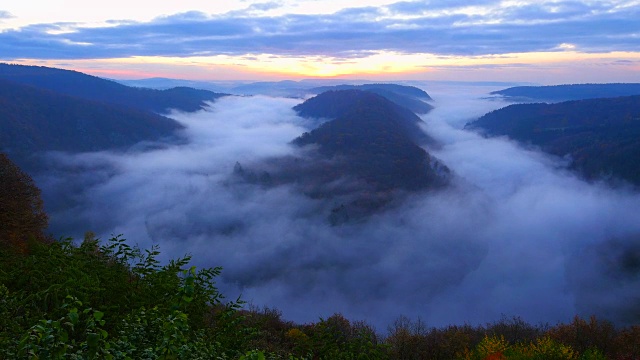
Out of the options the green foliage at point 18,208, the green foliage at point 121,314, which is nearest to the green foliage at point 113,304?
the green foliage at point 121,314

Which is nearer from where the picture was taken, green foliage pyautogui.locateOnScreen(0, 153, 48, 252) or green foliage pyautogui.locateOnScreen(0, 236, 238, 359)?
green foliage pyautogui.locateOnScreen(0, 236, 238, 359)

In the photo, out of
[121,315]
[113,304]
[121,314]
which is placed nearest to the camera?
[121,315]

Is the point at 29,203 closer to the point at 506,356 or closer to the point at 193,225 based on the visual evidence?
the point at 506,356

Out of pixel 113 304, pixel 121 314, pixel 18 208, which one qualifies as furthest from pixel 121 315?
pixel 18 208

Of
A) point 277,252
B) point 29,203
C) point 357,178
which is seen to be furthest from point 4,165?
point 357,178

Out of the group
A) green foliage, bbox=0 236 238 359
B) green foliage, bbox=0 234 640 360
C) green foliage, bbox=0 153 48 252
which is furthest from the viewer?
green foliage, bbox=0 153 48 252

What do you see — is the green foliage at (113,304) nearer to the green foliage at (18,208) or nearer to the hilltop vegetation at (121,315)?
the hilltop vegetation at (121,315)

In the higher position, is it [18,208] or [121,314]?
[121,314]

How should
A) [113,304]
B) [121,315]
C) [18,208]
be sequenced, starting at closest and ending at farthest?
[121,315]
[113,304]
[18,208]

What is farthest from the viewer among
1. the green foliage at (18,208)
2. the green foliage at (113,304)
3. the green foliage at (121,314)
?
the green foliage at (18,208)

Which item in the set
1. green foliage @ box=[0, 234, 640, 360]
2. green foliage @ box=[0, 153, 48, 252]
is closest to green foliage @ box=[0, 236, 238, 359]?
Answer: green foliage @ box=[0, 234, 640, 360]

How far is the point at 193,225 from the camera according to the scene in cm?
18825

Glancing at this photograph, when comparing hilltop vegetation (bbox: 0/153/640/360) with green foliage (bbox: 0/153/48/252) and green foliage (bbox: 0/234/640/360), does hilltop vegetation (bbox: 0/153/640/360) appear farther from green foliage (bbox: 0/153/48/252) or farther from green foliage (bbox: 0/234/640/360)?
green foliage (bbox: 0/153/48/252)

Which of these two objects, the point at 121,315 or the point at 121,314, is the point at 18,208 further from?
the point at 121,315
